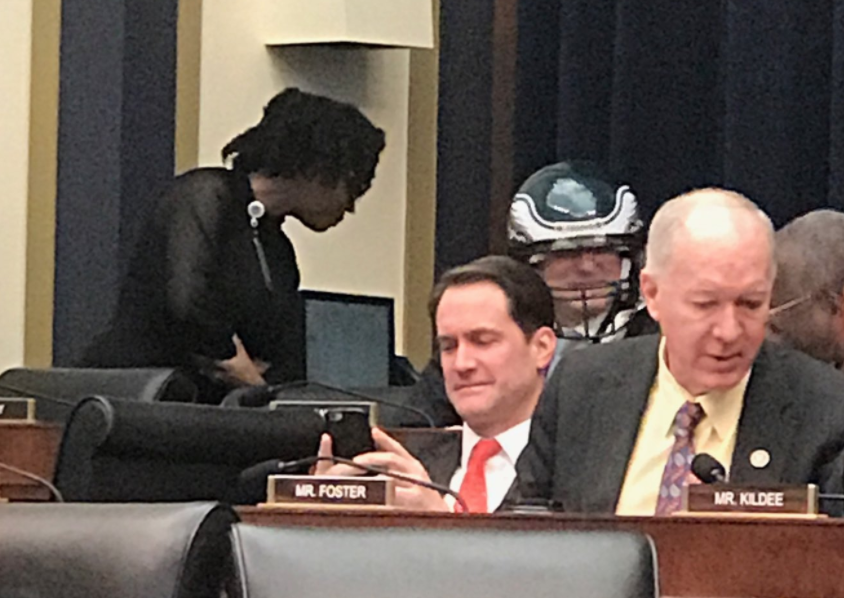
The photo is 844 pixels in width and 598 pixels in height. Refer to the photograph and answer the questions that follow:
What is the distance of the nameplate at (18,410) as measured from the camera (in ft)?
11.0

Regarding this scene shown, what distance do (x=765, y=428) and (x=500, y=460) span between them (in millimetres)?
656

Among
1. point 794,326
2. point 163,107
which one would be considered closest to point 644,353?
point 794,326

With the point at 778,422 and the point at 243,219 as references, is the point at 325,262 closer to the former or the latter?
the point at 243,219

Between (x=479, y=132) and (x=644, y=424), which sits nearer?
(x=644, y=424)

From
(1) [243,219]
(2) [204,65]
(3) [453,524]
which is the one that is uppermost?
(2) [204,65]

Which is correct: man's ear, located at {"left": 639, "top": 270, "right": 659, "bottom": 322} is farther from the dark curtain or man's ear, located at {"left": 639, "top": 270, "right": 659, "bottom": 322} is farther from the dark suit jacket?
the dark curtain

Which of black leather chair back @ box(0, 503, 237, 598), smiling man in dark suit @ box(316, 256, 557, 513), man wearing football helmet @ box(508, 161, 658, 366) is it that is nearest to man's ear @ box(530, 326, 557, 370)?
smiling man in dark suit @ box(316, 256, 557, 513)

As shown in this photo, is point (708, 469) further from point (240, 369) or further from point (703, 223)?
point (240, 369)

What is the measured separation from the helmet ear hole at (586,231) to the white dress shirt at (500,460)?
42 cm

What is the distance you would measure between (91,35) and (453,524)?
119 inches

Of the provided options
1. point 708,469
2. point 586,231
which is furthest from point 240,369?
point 708,469

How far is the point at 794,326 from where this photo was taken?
306 centimetres

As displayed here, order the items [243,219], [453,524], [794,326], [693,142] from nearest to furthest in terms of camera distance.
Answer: [453,524] → [794,326] → [243,219] → [693,142]

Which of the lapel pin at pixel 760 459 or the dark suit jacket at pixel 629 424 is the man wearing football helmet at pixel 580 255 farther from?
the lapel pin at pixel 760 459
